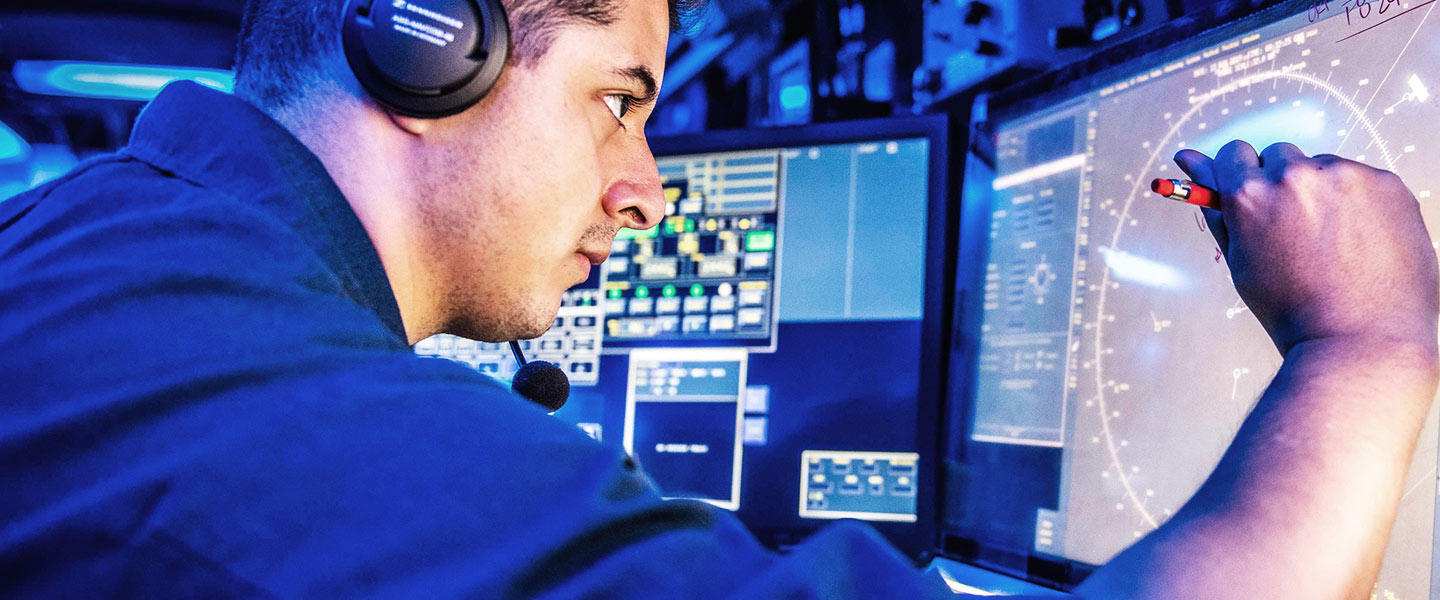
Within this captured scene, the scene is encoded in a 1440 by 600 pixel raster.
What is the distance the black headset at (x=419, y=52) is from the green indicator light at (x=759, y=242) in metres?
0.61

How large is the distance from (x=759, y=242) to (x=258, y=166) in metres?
0.72

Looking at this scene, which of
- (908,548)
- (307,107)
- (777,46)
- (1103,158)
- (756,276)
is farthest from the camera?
(777,46)

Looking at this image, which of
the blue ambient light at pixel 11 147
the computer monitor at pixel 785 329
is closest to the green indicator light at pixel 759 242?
the computer monitor at pixel 785 329

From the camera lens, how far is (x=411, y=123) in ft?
1.84

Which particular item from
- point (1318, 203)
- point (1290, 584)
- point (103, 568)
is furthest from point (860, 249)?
point (103, 568)

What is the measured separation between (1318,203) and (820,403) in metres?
0.63

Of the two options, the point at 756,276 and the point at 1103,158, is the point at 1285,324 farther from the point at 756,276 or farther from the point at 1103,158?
the point at 756,276

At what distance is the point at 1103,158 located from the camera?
0.86 m

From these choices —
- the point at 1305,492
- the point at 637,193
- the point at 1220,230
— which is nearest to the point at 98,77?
the point at 637,193

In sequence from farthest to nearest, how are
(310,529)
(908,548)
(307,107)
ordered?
(908,548) → (307,107) → (310,529)

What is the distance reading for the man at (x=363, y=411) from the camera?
1.08 feet

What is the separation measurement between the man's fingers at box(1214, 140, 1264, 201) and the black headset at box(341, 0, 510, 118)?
0.42 metres

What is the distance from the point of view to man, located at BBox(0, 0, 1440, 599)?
33 cm

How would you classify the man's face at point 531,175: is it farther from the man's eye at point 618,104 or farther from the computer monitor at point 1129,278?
the computer monitor at point 1129,278
